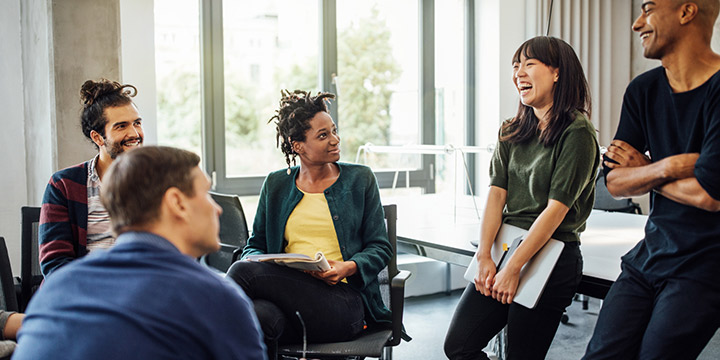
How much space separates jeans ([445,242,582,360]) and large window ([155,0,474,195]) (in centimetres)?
245

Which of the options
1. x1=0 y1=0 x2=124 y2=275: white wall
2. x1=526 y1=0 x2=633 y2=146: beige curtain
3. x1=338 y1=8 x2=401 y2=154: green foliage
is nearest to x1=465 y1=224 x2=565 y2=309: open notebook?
x1=0 y1=0 x2=124 y2=275: white wall

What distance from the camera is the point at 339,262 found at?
2.11 meters

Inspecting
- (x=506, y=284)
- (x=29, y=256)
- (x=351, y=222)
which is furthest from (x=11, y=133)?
(x=506, y=284)

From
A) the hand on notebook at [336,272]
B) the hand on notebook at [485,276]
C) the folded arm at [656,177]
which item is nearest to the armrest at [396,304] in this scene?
the hand on notebook at [336,272]

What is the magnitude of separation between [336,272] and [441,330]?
5.85ft

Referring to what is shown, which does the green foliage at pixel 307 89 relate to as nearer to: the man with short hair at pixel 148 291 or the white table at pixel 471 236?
the white table at pixel 471 236

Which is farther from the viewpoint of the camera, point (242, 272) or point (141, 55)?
point (141, 55)

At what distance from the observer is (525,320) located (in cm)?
189

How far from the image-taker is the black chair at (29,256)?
2.29 meters

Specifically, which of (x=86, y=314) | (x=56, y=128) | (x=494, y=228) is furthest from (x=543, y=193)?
(x=56, y=128)

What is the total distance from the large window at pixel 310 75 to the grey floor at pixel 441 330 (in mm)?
885

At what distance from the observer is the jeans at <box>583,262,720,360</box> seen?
58.2 inches

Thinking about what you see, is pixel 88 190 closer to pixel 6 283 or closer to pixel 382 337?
pixel 6 283

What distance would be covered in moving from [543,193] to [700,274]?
0.55m
